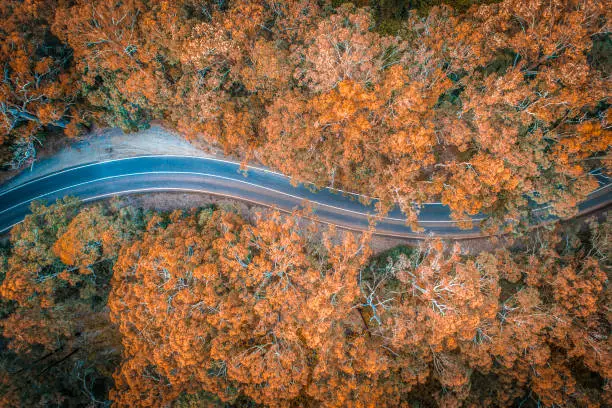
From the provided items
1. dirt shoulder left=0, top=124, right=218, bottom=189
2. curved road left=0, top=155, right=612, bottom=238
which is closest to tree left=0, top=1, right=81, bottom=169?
dirt shoulder left=0, top=124, right=218, bottom=189

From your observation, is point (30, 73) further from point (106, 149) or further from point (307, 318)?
point (307, 318)

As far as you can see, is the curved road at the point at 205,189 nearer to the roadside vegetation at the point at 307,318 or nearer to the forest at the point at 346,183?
the forest at the point at 346,183

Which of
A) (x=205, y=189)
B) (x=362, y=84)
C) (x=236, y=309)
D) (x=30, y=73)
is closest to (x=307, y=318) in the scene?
(x=236, y=309)

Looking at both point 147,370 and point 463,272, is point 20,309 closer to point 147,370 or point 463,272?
point 147,370

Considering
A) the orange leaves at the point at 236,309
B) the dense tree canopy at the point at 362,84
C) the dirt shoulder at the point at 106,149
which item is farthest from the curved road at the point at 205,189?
the orange leaves at the point at 236,309

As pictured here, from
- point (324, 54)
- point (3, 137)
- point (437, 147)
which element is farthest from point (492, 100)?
point (3, 137)

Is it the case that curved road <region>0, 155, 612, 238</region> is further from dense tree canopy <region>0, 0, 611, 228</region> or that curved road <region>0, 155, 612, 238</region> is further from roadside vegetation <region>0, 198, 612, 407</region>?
roadside vegetation <region>0, 198, 612, 407</region>
